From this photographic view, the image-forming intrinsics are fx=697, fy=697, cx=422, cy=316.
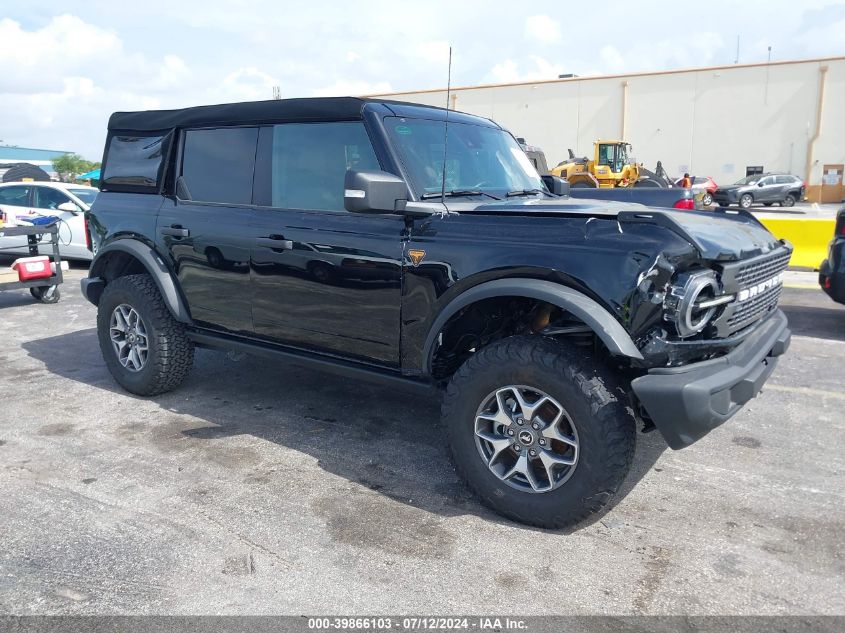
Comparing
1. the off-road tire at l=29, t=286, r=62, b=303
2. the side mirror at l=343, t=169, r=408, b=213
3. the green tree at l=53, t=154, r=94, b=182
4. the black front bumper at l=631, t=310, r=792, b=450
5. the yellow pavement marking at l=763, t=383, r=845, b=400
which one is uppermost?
the green tree at l=53, t=154, r=94, b=182

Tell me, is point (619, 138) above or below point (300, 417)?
above

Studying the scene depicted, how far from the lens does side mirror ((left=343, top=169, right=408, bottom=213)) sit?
334cm

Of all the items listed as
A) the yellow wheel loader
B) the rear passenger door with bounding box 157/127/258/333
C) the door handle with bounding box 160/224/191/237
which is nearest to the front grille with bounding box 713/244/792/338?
the rear passenger door with bounding box 157/127/258/333

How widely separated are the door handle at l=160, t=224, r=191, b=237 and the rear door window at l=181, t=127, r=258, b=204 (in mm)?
→ 226

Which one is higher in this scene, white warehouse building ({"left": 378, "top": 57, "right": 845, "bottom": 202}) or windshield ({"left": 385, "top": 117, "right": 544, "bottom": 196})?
white warehouse building ({"left": 378, "top": 57, "right": 845, "bottom": 202})

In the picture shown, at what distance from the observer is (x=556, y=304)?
3021 mm

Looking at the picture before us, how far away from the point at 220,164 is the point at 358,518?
8.39 ft

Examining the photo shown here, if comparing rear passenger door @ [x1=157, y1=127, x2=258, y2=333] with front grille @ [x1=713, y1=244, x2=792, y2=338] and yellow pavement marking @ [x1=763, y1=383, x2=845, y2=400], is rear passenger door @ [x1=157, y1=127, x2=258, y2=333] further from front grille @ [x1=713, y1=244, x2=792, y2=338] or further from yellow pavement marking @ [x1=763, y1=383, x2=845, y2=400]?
yellow pavement marking @ [x1=763, y1=383, x2=845, y2=400]

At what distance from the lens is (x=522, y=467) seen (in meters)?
3.24

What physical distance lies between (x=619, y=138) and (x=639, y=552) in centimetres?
4204

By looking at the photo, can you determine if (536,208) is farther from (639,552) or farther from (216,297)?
(216,297)

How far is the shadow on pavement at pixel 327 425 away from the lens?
3.74 metres

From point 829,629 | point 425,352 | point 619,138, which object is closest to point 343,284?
point 425,352

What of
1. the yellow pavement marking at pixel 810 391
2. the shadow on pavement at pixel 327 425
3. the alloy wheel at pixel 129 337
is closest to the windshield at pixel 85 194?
the shadow on pavement at pixel 327 425
